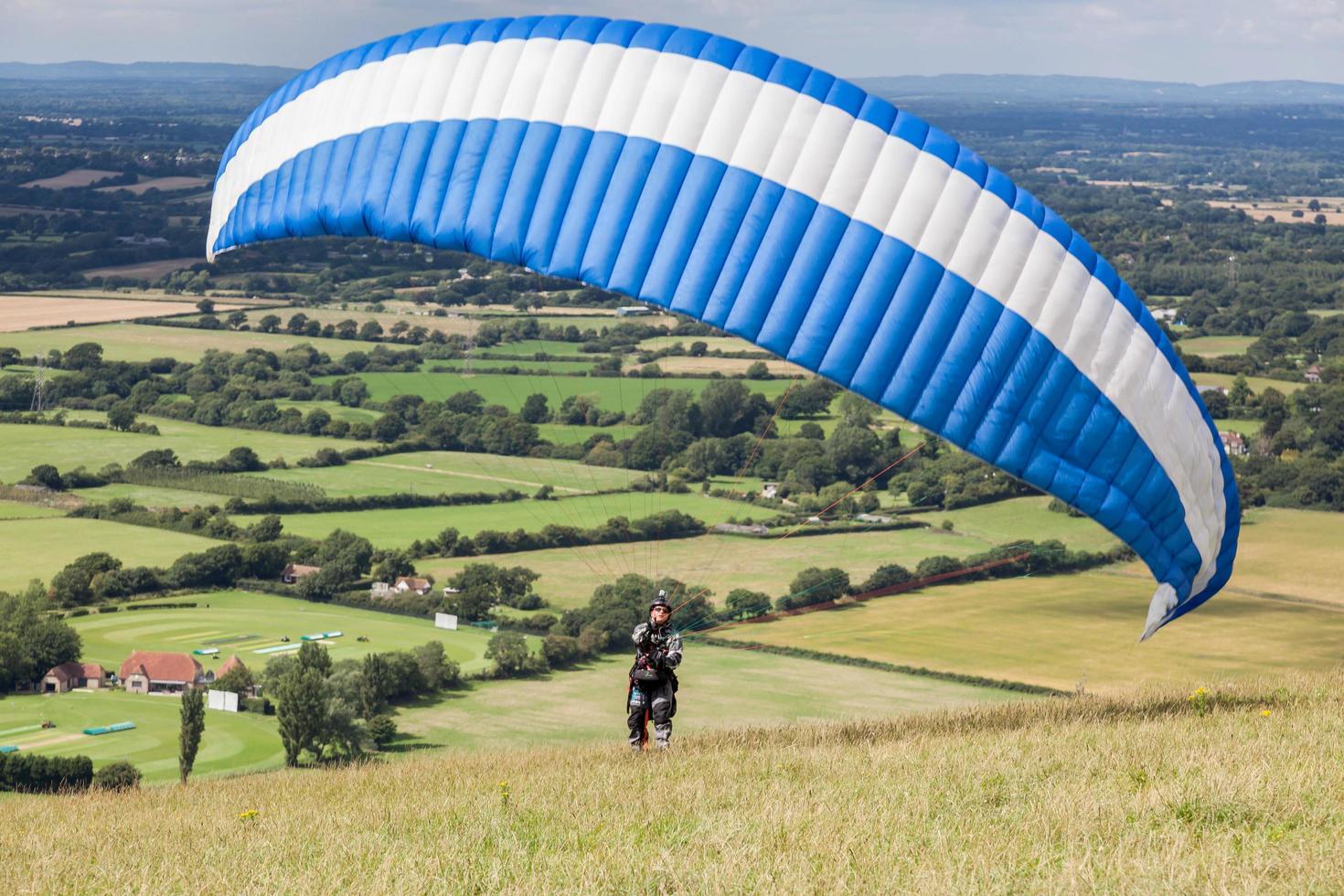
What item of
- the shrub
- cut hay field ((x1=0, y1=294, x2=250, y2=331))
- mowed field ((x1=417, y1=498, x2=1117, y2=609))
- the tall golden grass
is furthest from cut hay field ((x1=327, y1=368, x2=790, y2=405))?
the tall golden grass

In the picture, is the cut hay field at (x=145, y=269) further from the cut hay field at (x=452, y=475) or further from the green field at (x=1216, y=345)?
the green field at (x=1216, y=345)

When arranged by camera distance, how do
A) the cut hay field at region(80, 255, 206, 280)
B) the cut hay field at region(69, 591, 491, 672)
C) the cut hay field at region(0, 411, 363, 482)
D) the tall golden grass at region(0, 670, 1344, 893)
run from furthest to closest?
the cut hay field at region(80, 255, 206, 280) < the cut hay field at region(0, 411, 363, 482) < the cut hay field at region(69, 591, 491, 672) < the tall golden grass at region(0, 670, 1344, 893)

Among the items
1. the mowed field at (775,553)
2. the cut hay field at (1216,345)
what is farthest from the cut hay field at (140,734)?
the cut hay field at (1216,345)

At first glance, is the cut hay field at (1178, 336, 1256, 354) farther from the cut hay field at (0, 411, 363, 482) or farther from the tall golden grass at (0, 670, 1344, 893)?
the tall golden grass at (0, 670, 1344, 893)

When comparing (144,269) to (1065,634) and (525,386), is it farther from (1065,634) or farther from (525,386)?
(1065,634)

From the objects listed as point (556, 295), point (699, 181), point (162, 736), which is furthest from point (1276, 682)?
point (556, 295)

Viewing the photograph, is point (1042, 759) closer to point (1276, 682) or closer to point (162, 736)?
point (1276, 682)
